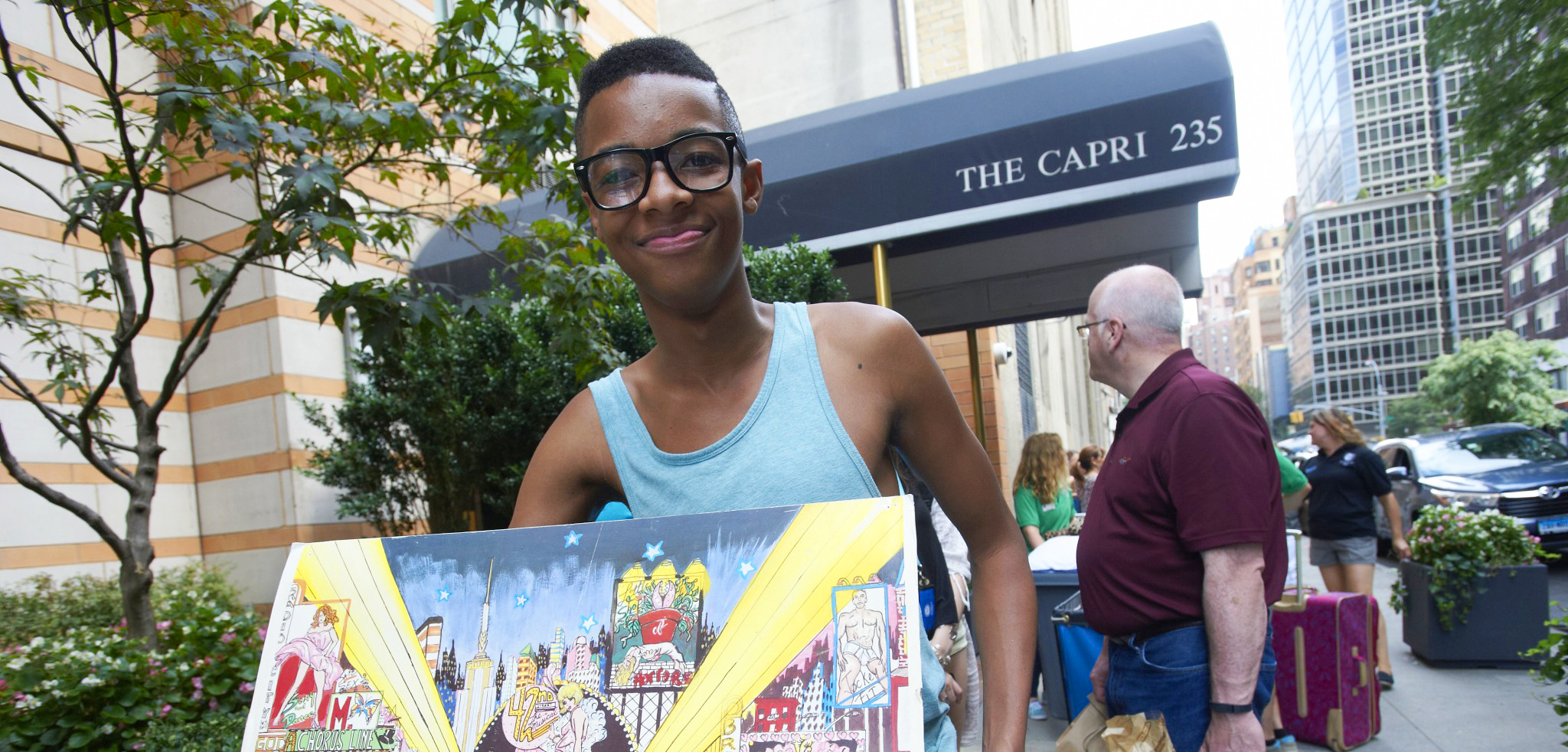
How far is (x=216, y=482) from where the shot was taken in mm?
7477

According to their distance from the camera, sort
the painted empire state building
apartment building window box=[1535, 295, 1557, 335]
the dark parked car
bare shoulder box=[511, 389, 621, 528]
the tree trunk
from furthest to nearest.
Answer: apartment building window box=[1535, 295, 1557, 335], the dark parked car, the tree trunk, bare shoulder box=[511, 389, 621, 528], the painted empire state building

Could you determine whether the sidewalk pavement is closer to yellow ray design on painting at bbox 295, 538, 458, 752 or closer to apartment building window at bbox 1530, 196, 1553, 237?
yellow ray design on painting at bbox 295, 538, 458, 752

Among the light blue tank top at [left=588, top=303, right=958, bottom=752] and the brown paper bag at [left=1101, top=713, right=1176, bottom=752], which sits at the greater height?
the light blue tank top at [left=588, top=303, right=958, bottom=752]

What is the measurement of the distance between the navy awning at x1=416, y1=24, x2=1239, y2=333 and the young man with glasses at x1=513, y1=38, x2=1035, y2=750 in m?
4.03

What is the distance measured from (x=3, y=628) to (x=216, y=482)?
2085 millimetres

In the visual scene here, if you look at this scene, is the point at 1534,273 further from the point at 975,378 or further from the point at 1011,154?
the point at 1011,154

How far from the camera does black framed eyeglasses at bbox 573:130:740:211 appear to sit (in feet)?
4.15

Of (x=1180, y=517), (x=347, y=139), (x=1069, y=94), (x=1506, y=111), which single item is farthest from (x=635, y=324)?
(x=1506, y=111)

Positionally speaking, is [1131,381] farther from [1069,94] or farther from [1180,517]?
[1069,94]

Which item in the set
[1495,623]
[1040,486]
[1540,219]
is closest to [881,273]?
[1040,486]

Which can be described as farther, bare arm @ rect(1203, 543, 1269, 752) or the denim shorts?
the denim shorts

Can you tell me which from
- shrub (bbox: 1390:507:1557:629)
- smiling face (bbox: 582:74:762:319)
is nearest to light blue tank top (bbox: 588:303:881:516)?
smiling face (bbox: 582:74:762:319)

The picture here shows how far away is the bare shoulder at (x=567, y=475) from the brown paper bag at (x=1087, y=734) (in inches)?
79.7

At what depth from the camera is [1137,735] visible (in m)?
2.49
